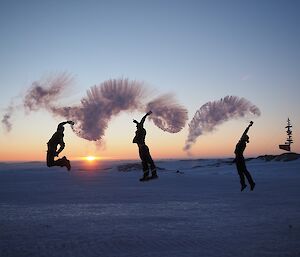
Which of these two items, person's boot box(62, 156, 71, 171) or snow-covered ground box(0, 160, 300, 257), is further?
person's boot box(62, 156, 71, 171)

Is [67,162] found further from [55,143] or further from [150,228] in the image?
[150,228]

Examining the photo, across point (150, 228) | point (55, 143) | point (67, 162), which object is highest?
point (55, 143)

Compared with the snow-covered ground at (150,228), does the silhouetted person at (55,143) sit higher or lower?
higher

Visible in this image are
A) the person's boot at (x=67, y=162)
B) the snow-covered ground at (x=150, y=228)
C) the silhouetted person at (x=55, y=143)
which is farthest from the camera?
the person's boot at (x=67, y=162)

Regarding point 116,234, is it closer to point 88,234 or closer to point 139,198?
point 88,234

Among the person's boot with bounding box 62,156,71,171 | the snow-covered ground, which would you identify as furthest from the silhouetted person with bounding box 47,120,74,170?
the snow-covered ground

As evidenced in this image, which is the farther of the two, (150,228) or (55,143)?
(55,143)

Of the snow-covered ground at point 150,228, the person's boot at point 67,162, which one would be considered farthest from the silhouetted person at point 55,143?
the snow-covered ground at point 150,228

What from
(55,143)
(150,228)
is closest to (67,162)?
(55,143)

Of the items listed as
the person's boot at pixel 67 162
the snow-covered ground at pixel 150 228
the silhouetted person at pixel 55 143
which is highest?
the silhouetted person at pixel 55 143

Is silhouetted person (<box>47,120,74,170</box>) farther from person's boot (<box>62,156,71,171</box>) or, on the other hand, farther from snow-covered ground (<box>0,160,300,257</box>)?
snow-covered ground (<box>0,160,300,257</box>)

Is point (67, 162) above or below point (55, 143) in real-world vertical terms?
below

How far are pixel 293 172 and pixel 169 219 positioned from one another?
1865 centimetres

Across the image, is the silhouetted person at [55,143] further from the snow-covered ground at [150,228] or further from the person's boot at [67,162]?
the snow-covered ground at [150,228]
